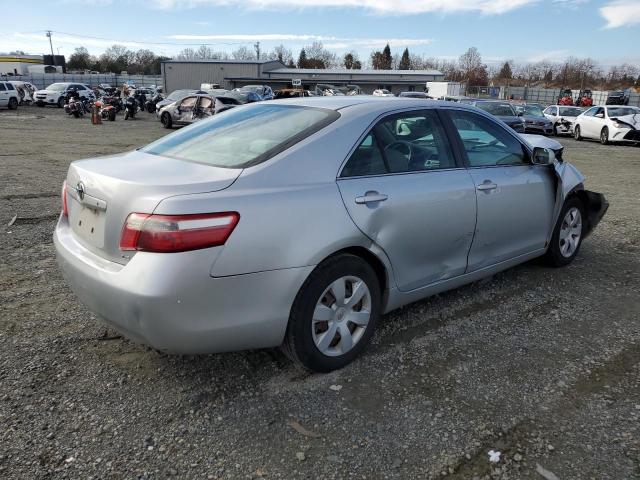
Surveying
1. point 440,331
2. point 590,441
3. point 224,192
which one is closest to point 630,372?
point 590,441

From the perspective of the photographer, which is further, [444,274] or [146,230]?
[444,274]

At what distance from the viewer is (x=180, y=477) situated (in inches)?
89.5

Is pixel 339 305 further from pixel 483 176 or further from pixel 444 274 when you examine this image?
pixel 483 176

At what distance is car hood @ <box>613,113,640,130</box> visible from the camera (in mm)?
19014

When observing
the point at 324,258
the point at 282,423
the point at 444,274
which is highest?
the point at 324,258

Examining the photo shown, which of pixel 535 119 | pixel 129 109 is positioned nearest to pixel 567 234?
pixel 535 119

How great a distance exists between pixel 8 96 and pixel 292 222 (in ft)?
111

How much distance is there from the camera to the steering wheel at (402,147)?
331cm

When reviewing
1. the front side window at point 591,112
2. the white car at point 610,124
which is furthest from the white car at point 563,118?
the white car at point 610,124

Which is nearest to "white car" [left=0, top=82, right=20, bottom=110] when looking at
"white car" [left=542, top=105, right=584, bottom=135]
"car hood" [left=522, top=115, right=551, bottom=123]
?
"car hood" [left=522, top=115, right=551, bottom=123]

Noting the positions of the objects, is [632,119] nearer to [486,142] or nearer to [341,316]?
[486,142]

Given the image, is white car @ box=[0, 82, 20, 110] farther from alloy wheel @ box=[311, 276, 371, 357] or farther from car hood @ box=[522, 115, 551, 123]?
alloy wheel @ box=[311, 276, 371, 357]

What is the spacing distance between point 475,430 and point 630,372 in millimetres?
1274

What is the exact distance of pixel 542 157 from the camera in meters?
4.22
